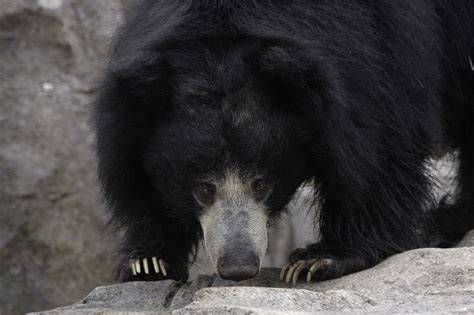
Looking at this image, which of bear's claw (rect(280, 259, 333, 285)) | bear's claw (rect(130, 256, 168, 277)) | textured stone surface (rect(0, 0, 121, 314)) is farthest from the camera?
textured stone surface (rect(0, 0, 121, 314))

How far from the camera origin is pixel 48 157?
7.93 meters

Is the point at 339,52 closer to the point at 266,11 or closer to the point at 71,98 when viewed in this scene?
the point at 266,11

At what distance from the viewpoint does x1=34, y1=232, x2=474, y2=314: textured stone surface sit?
154 inches

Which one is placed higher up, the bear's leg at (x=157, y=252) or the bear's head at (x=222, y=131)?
the bear's head at (x=222, y=131)

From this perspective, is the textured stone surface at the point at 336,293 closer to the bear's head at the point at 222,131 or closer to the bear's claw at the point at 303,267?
the bear's claw at the point at 303,267

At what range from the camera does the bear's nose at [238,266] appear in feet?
15.3

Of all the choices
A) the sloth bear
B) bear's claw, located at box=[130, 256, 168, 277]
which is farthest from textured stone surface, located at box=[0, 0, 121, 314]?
bear's claw, located at box=[130, 256, 168, 277]

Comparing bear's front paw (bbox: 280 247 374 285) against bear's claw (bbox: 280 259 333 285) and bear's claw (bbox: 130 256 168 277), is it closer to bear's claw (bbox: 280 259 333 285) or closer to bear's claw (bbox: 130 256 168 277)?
bear's claw (bbox: 280 259 333 285)

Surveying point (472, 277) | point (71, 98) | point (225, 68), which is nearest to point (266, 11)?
point (225, 68)

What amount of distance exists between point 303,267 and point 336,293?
921mm

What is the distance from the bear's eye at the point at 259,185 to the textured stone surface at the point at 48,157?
3.11 metres

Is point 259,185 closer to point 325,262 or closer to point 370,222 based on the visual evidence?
point 325,262

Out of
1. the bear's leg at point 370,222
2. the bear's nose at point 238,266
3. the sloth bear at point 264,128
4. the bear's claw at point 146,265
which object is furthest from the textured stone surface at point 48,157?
the bear's nose at point 238,266

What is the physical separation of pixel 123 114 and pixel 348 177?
3.52ft
